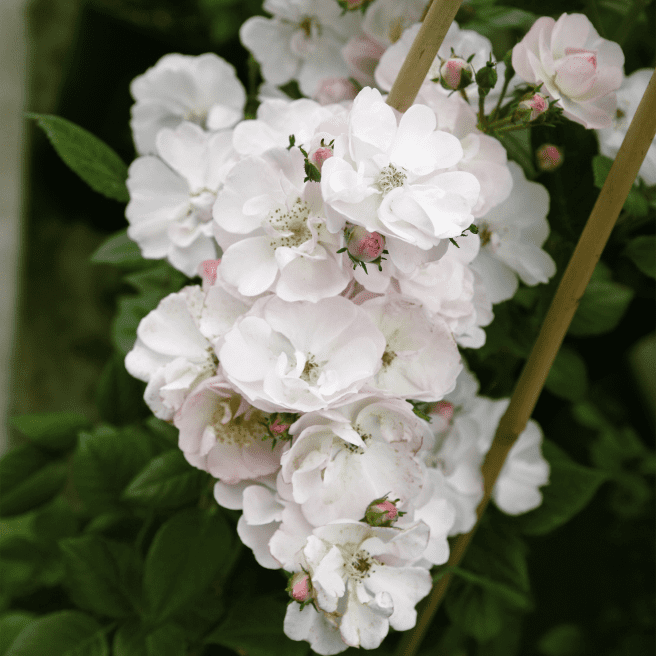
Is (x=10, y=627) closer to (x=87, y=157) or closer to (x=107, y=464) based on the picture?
(x=107, y=464)

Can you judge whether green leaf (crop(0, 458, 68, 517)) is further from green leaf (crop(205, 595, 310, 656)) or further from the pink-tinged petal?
the pink-tinged petal

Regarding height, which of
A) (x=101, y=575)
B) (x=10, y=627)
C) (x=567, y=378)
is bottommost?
(x=10, y=627)

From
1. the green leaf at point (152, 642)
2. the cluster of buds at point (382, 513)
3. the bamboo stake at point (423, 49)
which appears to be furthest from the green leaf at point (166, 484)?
the bamboo stake at point (423, 49)

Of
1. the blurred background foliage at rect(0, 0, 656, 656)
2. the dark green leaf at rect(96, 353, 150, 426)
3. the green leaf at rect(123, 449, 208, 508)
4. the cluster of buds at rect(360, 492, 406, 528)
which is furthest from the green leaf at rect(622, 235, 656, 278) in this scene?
the dark green leaf at rect(96, 353, 150, 426)

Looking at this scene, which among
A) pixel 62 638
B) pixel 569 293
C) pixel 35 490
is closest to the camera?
pixel 569 293

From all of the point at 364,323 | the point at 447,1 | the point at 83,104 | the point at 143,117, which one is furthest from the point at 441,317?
the point at 83,104

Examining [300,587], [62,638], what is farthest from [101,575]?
[300,587]
